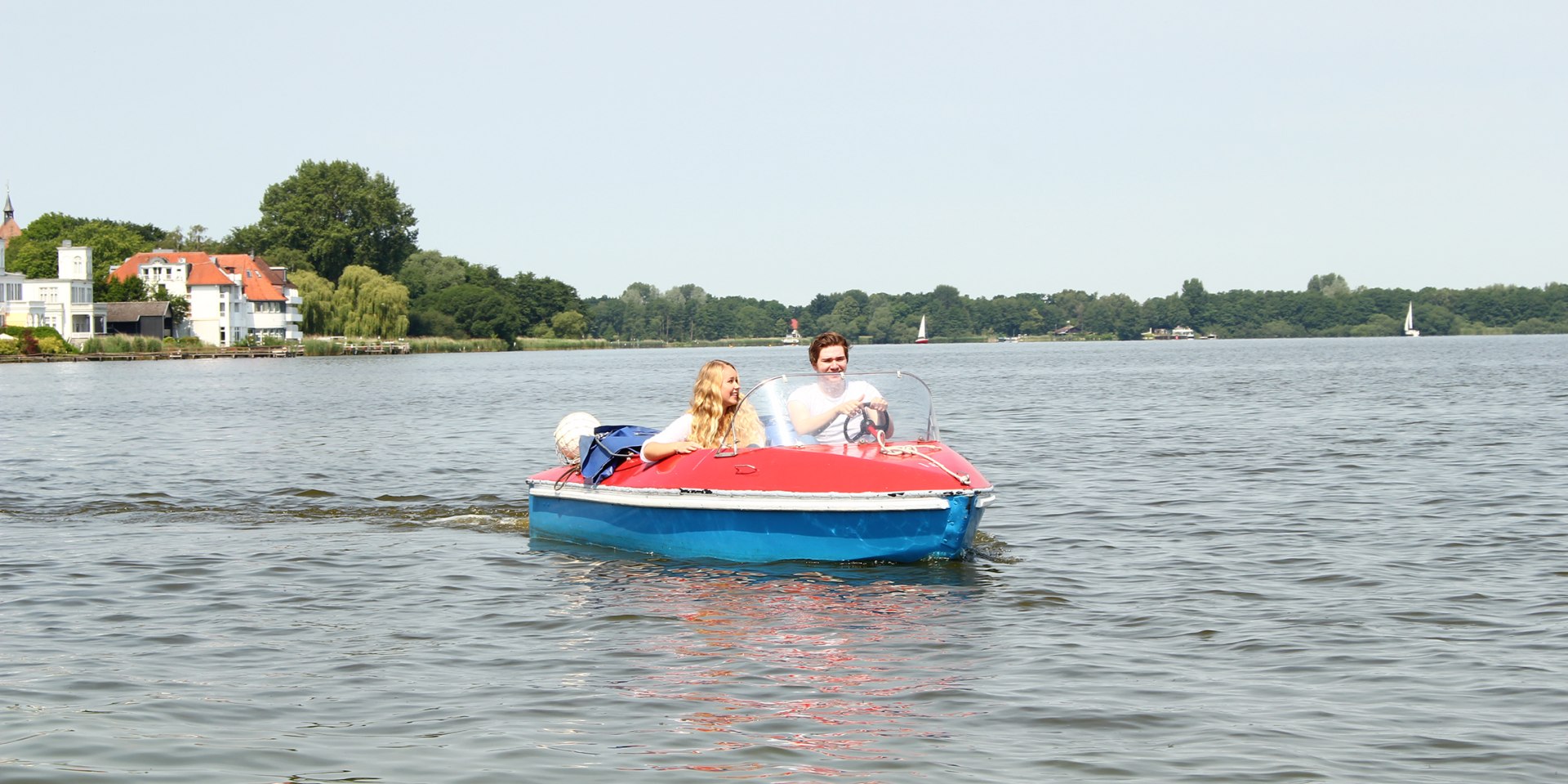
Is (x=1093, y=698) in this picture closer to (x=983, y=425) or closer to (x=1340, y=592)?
(x=1340, y=592)

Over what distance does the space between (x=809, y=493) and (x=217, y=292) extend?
112 meters

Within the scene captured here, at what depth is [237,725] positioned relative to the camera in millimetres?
7402

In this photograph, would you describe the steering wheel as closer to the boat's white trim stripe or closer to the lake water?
the boat's white trim stripe

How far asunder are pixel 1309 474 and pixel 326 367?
7220 centimetres

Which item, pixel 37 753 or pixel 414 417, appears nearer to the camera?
pixel 37 753

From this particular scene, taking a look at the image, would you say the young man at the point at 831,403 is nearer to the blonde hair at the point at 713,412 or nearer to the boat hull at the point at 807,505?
the boat hull at the point at 807,505

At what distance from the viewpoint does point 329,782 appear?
21.2 ft

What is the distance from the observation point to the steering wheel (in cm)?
1220

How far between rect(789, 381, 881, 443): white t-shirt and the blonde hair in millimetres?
394

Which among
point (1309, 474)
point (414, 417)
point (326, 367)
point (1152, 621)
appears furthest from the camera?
point (326, 367)

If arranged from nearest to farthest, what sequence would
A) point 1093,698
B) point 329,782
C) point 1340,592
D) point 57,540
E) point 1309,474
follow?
point 329,782
point 1093,698
point 1340,592
point 57,540
point 1309,474

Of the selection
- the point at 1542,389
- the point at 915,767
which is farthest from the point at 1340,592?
the point at 1542,389

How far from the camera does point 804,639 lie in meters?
9.41

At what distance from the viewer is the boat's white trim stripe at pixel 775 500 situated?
441 inches
